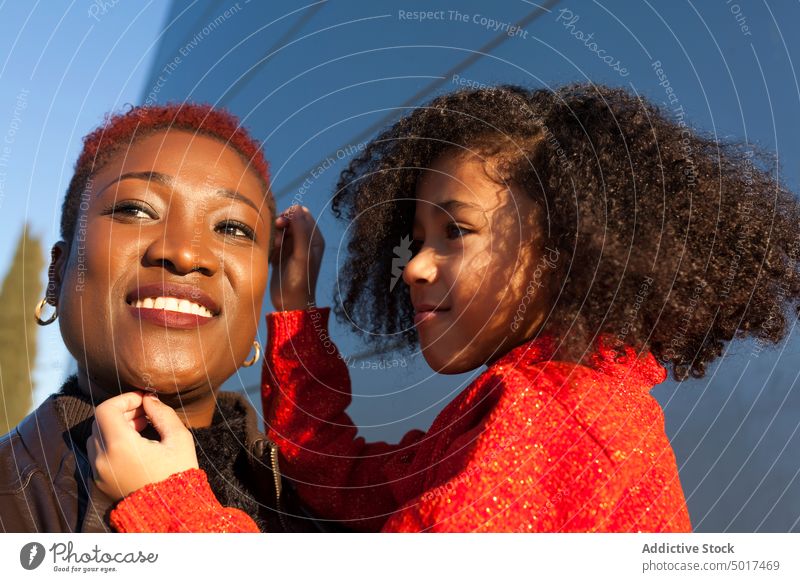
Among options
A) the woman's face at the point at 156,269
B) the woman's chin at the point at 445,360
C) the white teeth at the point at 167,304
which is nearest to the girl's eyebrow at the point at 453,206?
the woman's chin at the point at 445,360

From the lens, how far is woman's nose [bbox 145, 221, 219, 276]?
4.50 ft

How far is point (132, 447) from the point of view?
1295 mm

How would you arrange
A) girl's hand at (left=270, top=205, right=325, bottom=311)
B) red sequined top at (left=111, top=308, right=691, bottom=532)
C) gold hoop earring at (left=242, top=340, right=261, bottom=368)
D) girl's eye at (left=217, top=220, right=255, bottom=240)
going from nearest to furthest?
red sequined top at (left=111, top=308, right=691, bottom=532), girl's eye at (left=217, top=220, right=255, bottom=240), gold hoop earring at (left=242, top=340, right=261, bottom=368), girl's hand at (left=270, top=205, right=325, bottom=311)

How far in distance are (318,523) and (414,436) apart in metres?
0.29

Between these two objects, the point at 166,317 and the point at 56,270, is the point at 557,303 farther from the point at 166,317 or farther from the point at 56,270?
the point at 56,270

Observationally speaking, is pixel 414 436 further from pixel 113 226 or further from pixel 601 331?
pixel 113 226

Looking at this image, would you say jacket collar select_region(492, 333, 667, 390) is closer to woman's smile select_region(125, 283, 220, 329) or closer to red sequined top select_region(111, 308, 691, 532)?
red sequined top select_region(111, 308, 691, 532)

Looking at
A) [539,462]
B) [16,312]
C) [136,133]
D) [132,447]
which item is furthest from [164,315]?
[16,312]

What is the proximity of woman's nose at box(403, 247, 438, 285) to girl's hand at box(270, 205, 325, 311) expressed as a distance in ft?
1.06

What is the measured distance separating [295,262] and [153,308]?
45 centimetres

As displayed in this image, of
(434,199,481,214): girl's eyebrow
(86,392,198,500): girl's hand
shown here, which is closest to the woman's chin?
(434,199,481,214): girl's eyebrow

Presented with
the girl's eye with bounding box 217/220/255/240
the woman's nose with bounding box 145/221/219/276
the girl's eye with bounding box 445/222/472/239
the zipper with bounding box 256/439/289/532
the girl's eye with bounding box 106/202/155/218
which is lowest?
the zipper with bounding box 256/439/289/532
